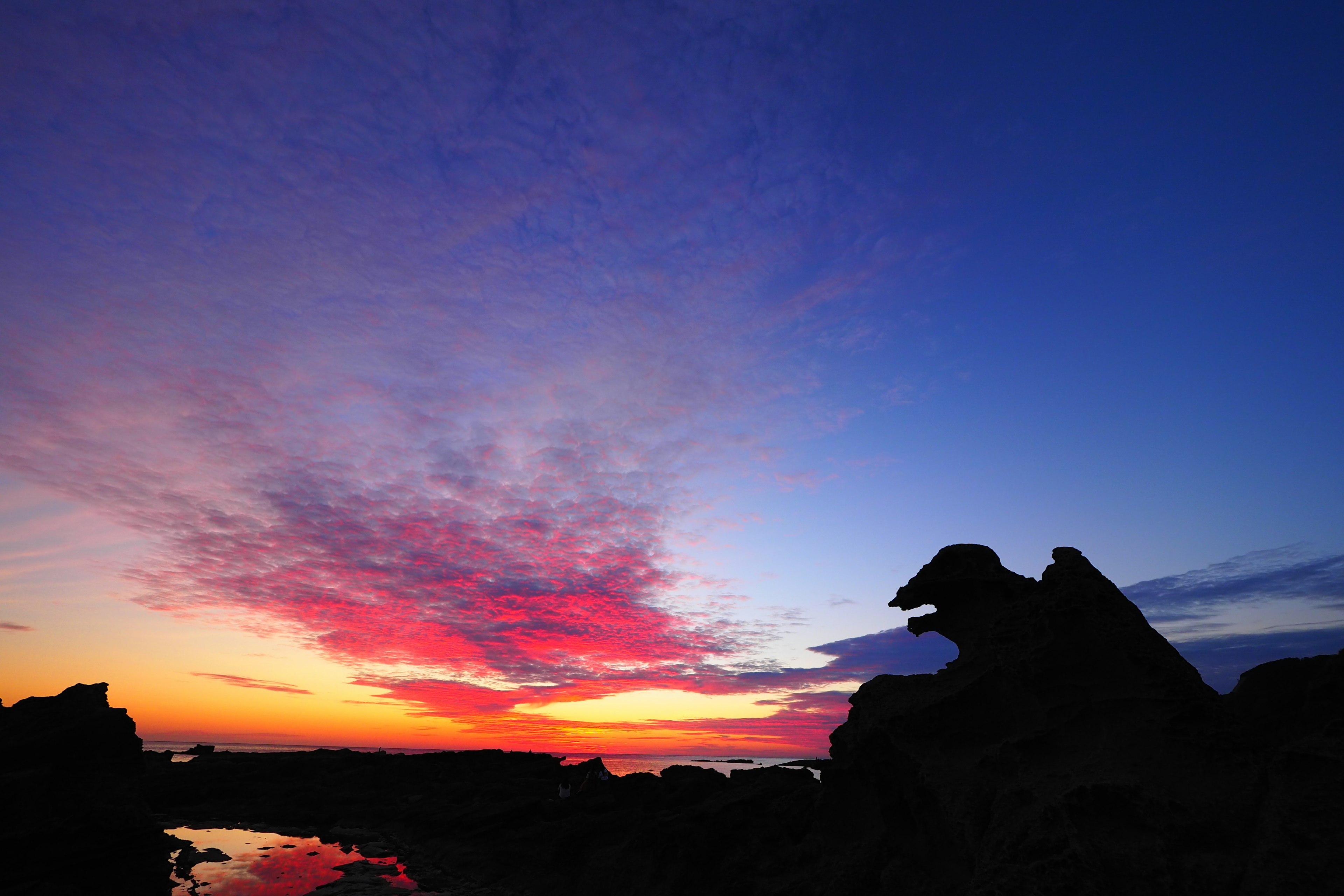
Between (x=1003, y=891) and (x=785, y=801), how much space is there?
953cm

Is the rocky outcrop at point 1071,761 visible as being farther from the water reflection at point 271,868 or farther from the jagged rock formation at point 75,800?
the jagged rock formation at point 75,800

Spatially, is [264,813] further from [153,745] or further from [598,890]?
[153,745]

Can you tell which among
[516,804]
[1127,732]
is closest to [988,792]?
[1127,732]

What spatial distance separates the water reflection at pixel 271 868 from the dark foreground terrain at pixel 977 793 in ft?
6.20

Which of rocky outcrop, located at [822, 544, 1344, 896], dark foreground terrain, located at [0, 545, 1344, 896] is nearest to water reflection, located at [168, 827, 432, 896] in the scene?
dark foreground terrain, located at [0, 545, 1344, 896]

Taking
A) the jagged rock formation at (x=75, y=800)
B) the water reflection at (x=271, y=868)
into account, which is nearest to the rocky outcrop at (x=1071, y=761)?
the water reflection at (x=271, y=868)

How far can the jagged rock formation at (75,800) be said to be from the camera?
17828 millimetres

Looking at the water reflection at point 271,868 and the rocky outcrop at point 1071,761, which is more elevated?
the rocky outcrop at point 1071,761

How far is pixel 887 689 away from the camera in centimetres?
1495

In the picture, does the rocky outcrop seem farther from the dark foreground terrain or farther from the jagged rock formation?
the jagged rock formation

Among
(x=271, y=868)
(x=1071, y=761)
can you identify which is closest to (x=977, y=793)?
(x=1071, y=761)

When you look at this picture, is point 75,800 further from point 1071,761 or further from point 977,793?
point 1071,761

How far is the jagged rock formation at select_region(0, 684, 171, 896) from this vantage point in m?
17.8

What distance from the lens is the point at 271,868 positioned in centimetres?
2612
